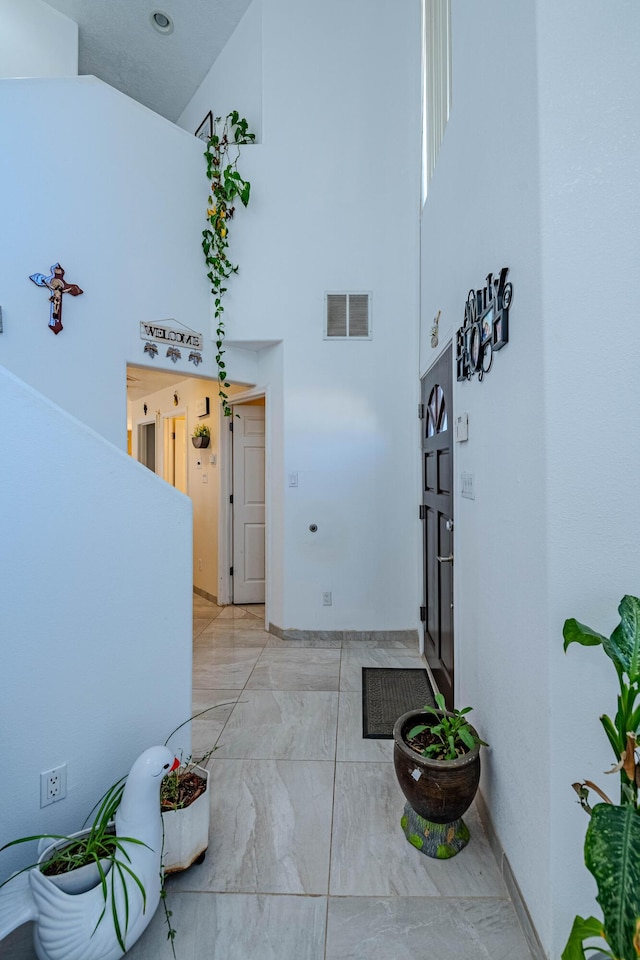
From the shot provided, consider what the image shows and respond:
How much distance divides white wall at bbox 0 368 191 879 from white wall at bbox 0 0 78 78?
13.6 feet

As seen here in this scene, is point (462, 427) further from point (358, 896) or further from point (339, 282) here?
point (339, 282)

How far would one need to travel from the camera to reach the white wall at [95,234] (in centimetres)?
276

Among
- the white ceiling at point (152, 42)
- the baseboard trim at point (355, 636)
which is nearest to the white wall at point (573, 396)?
the baseboard trim at point (355, 636)

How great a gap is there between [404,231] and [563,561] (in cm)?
318

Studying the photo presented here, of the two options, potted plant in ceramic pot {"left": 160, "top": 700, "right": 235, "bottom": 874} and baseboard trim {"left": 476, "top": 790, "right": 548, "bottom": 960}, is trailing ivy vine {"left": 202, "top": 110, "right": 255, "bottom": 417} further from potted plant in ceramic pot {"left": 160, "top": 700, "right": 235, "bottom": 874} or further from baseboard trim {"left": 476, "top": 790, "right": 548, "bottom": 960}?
baseboard trim {"left": 476, "top": 790, "right": 548, "bottom": 960}

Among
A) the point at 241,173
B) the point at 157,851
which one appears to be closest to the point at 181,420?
the point at 241,173

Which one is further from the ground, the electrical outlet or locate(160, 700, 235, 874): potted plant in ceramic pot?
the electrical outlet

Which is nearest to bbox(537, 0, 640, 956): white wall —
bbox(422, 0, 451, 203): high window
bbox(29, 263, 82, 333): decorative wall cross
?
bbox(422, 0, 451, 203): high window

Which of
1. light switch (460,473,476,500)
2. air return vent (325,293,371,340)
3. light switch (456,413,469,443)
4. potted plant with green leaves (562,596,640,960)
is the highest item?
air return vent (325,293,371,340)

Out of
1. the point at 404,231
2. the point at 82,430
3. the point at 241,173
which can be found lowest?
the point at 82,430

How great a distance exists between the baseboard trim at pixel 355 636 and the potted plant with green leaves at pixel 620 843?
270cm

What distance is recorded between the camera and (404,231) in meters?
3.58

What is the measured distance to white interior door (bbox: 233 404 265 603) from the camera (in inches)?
185

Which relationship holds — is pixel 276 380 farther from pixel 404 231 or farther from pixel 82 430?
pixel 82 430
